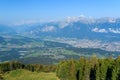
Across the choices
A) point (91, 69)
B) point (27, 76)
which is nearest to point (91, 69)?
point (91, 69)

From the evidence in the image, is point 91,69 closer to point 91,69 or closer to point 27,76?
point 91,69

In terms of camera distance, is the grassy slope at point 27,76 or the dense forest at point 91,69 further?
the grassy slope at point 27,76

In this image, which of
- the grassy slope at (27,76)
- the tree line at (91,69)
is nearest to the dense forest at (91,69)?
the tree line at (91,69)

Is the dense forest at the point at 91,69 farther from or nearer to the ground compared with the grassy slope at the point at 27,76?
farther from the ground

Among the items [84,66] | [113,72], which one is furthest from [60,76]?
[113,72]

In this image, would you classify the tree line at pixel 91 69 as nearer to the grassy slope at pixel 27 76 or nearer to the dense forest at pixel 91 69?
the dense forest at pixel 91 69

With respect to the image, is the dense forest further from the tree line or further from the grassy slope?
the grassy slope

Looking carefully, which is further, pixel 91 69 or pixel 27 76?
pixel 27 76

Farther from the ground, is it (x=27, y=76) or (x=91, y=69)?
(x=91, y=69)

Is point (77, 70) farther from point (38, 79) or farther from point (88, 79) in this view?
point (38, 79)
